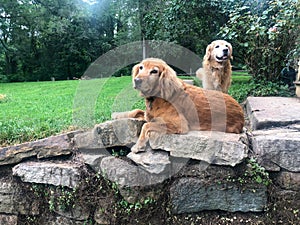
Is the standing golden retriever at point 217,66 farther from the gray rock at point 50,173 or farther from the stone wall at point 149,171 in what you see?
the gray rock at point 50,173

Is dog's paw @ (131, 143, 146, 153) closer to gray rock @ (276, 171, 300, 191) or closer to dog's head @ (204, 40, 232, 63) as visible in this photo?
gray rock @ (276, 171, 300, 191)

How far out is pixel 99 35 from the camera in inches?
672

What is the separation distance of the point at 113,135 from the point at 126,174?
38 cm

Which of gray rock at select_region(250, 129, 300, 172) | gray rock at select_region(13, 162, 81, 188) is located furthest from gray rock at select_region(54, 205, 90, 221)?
gray rock at select_region(250, 129, 300, 172)

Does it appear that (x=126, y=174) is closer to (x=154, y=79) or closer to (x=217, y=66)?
(x=154, y=79)

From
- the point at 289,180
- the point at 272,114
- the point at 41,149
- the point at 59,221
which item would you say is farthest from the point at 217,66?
the point at 59,221

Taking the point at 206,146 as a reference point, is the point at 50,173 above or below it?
below

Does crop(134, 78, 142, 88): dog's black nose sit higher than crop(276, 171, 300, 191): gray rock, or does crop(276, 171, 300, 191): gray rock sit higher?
crop(134, 78, 142, 88): dog's black nose

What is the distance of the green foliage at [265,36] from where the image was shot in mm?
4822

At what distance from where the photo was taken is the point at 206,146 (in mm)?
2439

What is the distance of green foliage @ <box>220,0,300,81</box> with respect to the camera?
482cm

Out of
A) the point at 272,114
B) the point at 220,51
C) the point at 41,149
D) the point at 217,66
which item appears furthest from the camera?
the point at 217,66

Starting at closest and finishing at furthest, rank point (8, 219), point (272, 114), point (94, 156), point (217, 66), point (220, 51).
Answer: point (94, 156) → point (8, 219) → point (272, 114) → point (220, 51) → point (217, 66)

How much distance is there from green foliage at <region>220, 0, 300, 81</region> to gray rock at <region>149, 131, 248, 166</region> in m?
2.79
